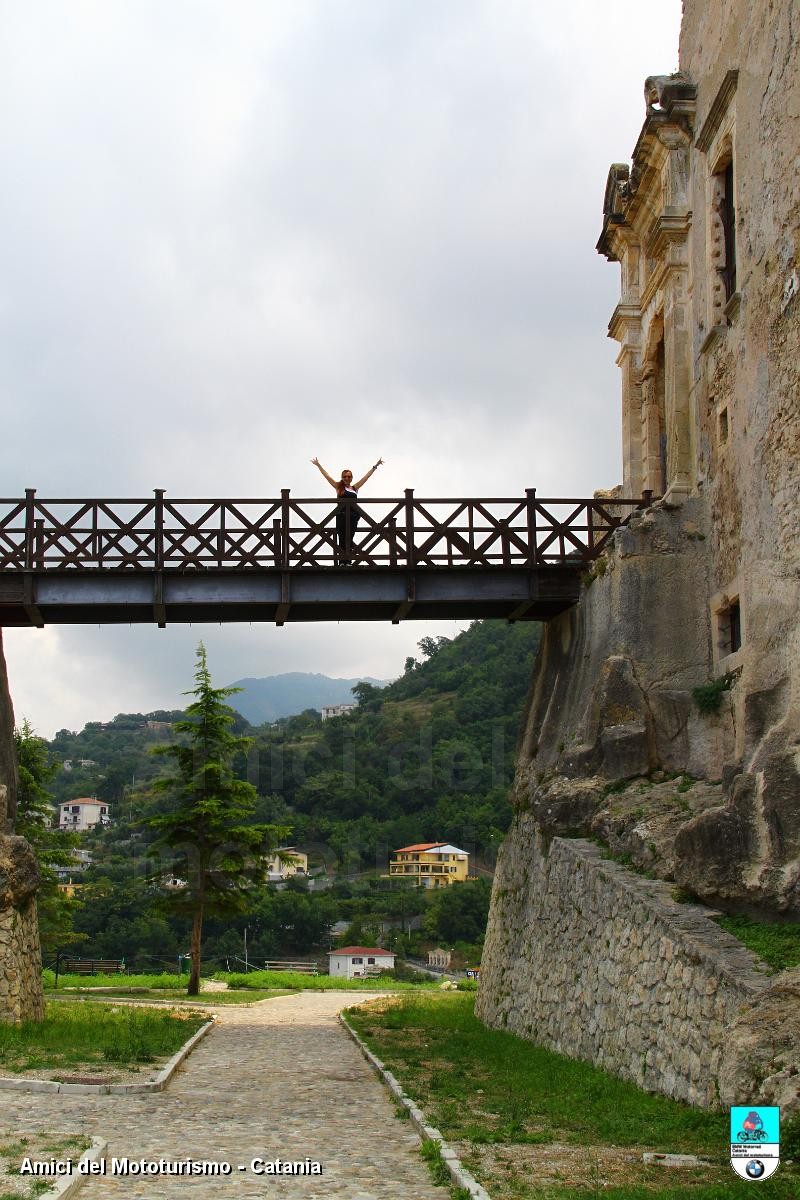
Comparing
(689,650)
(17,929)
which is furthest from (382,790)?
(689,650)

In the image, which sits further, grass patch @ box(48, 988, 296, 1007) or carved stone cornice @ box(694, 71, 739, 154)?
grass patch @ box(48, 988, 296, 1007)

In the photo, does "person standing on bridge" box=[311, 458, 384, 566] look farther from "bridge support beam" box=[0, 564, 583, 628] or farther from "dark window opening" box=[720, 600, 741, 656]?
"dark window opening" box=[720, 600, 741, 656]

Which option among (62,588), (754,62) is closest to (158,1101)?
(62,588)

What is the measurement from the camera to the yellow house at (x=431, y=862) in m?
83.5

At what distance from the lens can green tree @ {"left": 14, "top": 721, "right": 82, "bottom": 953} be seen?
104ft

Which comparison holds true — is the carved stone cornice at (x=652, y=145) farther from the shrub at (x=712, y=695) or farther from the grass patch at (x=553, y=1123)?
the grass patch at (x=553, y=1123)

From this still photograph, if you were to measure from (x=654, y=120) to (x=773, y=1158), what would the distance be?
622 inches

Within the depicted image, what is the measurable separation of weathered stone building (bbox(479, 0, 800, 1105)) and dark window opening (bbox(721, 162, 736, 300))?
3 cm

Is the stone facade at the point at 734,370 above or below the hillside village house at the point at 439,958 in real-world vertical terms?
above

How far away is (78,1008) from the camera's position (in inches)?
894

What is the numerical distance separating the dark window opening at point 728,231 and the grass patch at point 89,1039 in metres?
12.6

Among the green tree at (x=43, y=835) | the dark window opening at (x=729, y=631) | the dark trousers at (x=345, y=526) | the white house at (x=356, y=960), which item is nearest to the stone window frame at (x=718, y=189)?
the dark window opening at (x=729, y=631)

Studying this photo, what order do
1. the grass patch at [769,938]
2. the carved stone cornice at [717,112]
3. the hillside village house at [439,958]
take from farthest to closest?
the hillside village house at [439,958], the carved stone cornice at [717,112], the grass patch at [769,938]

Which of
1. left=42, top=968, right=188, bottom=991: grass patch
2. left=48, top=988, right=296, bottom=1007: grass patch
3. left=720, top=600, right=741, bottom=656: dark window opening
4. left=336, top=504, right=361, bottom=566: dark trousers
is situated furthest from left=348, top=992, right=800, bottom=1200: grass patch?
left=42, top=968, right=188, bottom=991: grass patch
